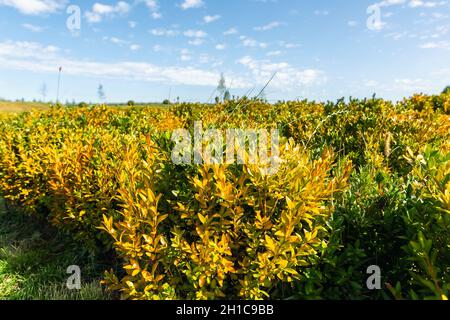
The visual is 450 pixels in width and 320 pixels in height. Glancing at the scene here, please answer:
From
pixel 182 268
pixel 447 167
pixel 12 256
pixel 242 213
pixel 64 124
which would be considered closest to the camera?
pixel 447 167

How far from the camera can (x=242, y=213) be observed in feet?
8.08

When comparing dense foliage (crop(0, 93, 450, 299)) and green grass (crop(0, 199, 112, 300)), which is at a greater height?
dense foliage (crop(0, 93, 450, 299))

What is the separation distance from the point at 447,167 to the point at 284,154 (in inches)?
42.6

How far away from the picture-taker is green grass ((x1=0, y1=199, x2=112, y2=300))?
12.3 ft

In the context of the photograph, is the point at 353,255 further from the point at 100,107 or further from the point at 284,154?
the point at 100,107

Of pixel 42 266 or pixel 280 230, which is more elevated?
pixel 280 230

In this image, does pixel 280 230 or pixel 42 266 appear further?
pixel 42 266

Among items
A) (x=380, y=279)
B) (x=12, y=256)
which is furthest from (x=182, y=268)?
(x=12, y=256)

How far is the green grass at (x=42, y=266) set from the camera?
3.75m

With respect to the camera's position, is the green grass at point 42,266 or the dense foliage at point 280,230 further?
the green grass at point 42,266

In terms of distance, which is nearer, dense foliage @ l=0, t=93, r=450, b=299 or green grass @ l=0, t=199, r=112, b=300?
dense foliage @ l=0, t=93, r=450, b=299

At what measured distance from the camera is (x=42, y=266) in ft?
14.3

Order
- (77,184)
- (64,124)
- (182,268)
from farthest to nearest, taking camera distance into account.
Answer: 1. (64,124)
2. (77,184)
3. (182,268)

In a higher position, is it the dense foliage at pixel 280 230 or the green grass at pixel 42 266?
the dense foliage at pixel 280 230
